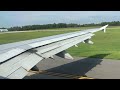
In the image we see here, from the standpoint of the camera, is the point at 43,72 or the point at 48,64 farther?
the point at 48,64

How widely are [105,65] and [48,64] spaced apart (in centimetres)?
436

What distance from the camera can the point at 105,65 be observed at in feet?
53.0
